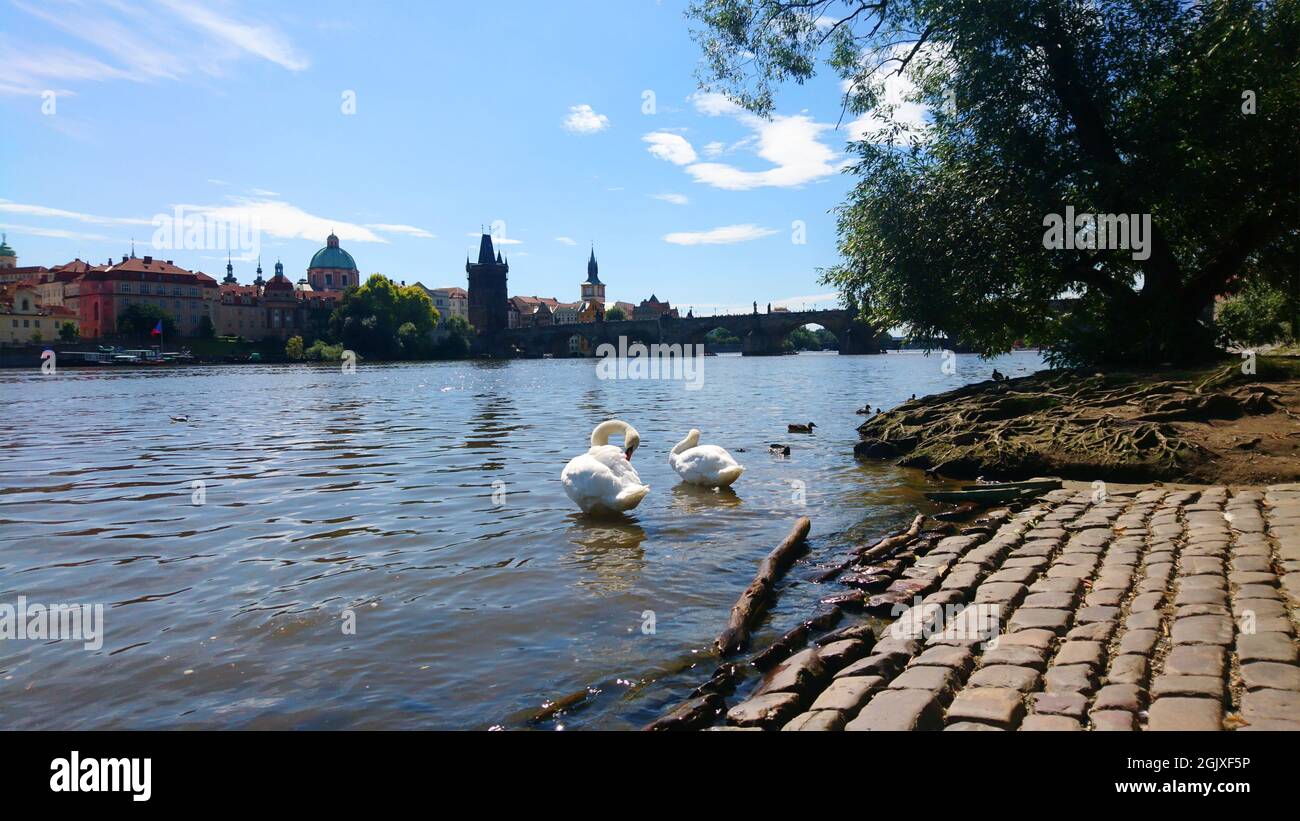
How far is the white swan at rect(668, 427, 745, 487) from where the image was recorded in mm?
11758

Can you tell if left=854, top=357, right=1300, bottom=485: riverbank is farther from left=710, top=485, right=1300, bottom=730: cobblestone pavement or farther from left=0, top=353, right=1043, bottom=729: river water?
left=710, top=485, right=1300, bottom=730: cobblestone pavement

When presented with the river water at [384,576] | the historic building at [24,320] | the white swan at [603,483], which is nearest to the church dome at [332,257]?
the historic building at [24,320]

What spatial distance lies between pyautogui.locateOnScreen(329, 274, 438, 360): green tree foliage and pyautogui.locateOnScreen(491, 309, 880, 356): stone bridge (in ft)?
78.7

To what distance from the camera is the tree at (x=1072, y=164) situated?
548 inches

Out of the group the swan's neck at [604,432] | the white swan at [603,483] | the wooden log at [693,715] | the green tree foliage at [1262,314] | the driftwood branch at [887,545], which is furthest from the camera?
the green tree foliage at [1262,314]

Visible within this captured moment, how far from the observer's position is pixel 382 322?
117875mm

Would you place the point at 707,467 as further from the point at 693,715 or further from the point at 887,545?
the point at 693,715

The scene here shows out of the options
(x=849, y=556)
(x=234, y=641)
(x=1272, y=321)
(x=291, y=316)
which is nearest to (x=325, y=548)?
(x=234, y=641)

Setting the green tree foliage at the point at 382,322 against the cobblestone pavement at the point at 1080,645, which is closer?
the cobblestone pavement at the point at 1080,645

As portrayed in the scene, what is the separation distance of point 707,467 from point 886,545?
438 cm

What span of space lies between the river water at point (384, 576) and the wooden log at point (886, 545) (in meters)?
0.51

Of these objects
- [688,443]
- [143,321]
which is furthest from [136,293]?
[688,443]

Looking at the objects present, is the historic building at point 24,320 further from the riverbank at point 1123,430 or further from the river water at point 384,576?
the riverbank at point 1123,430
